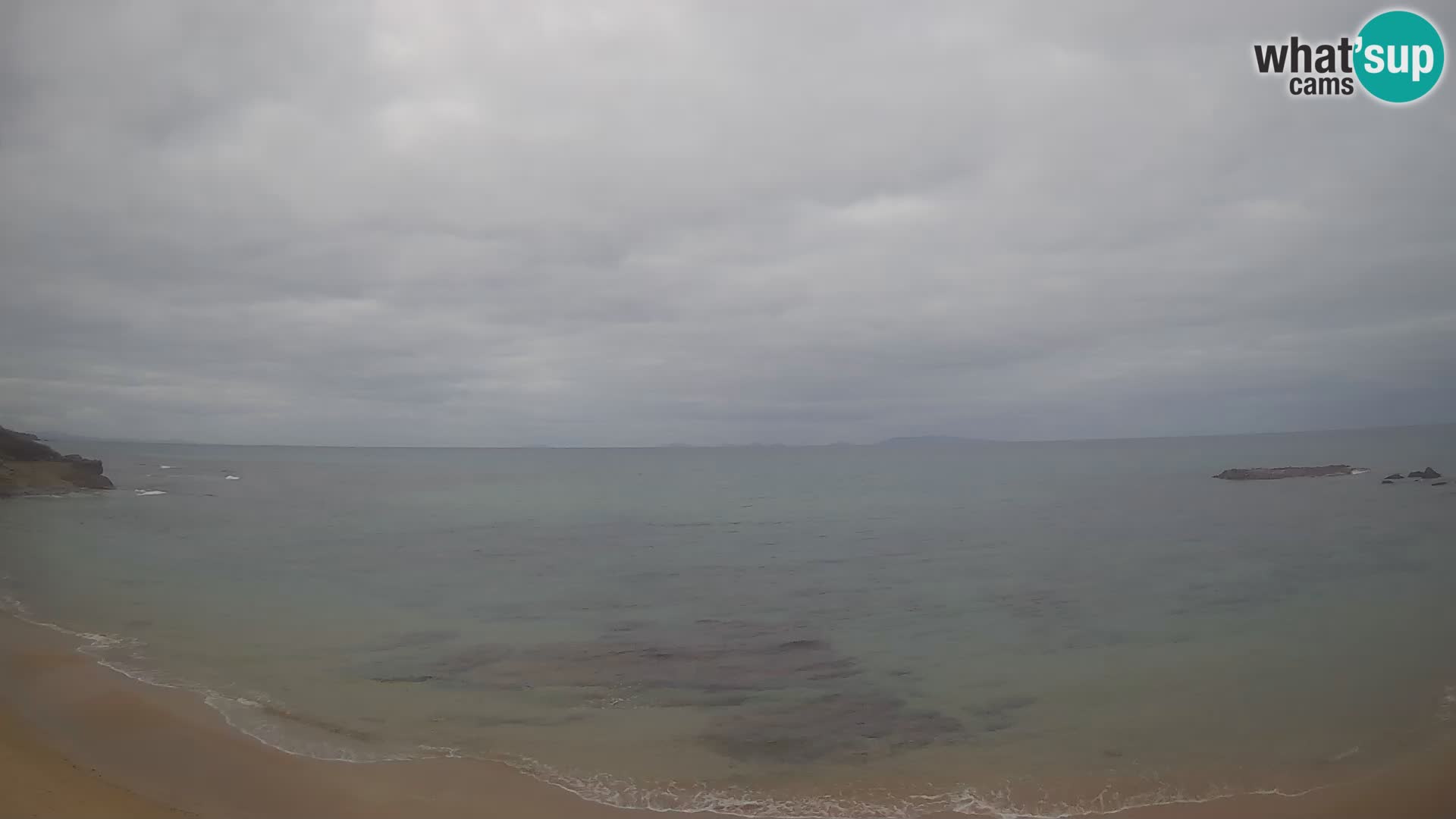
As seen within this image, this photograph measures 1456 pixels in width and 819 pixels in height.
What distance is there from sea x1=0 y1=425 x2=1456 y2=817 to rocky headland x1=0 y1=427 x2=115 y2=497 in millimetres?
11507

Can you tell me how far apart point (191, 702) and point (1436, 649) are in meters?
24.3

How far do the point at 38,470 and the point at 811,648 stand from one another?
57555 mm

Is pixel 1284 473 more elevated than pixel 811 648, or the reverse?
pixel 1284 473

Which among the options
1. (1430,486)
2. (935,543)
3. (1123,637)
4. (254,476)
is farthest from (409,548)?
(254,476)

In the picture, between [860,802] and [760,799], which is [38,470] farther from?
[860,802]

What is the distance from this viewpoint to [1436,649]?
1508 cm

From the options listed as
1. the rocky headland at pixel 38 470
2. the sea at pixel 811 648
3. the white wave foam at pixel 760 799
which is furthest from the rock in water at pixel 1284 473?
the rocky headland at pixel 38 470

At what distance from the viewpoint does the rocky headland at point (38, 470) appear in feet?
144

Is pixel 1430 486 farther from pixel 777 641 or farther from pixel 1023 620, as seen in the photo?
pixel 777 641

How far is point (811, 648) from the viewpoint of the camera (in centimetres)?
1552

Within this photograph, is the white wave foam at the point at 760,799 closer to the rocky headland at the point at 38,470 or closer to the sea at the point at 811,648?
the sea at the point at 811,648

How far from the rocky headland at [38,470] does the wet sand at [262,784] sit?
4499 centimetres

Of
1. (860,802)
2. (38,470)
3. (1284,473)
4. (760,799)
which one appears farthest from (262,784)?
(1284,473)

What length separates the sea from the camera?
9867 millimetres
